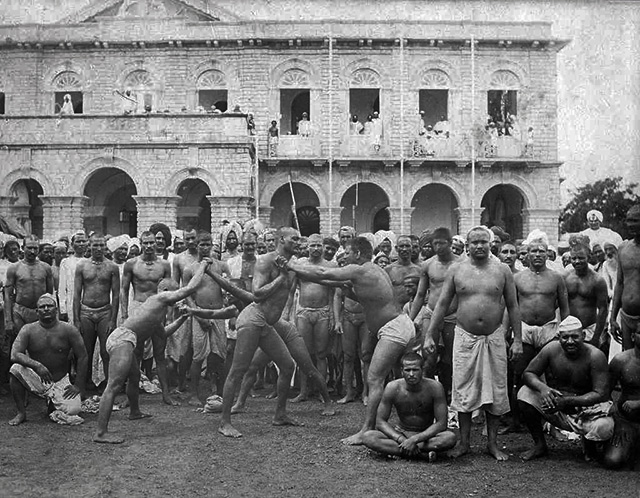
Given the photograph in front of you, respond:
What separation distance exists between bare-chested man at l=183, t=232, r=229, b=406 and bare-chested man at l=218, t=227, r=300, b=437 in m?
1.62

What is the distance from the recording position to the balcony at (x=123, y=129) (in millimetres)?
19828

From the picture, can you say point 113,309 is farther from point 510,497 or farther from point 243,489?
point 510,497

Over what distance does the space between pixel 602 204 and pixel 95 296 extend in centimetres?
2414

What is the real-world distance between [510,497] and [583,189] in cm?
2871

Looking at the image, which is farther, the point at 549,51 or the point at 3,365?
the point at 549,51

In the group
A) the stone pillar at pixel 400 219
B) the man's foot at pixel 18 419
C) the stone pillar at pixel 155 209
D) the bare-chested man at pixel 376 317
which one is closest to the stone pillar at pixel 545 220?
the stone pillar at pixel 400 219

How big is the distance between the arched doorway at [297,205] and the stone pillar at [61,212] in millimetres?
7853

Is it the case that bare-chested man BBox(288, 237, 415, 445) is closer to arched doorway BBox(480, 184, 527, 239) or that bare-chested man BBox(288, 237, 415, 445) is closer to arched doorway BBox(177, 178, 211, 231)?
arched doorway BBox(177, 178, 211, 231)

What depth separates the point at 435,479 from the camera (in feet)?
18.8

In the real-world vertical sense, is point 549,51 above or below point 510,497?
above

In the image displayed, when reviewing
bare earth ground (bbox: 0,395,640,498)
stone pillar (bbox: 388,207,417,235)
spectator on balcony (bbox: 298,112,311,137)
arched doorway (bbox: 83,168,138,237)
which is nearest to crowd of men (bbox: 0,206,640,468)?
bare earth ground (bbox: 0,395,640,498)

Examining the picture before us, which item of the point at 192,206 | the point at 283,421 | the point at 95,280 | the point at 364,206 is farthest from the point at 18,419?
the point at 364,206

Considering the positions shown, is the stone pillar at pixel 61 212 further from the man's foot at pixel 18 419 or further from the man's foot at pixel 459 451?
the man's foot at pixel 459 451

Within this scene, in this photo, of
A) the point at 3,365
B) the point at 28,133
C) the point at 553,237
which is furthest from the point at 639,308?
the point at 553,237
